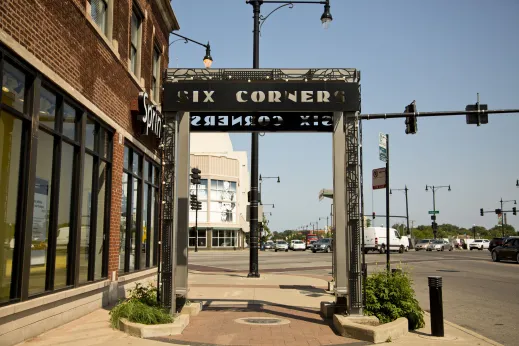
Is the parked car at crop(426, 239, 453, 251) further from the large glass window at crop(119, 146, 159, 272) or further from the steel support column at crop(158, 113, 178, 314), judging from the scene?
the steel support column at crop(158, 113, 178, 314)

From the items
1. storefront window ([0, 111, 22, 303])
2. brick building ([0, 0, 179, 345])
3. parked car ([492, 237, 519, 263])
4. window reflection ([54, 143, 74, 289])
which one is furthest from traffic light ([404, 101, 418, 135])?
parked car ([492, 237, 519, 263])

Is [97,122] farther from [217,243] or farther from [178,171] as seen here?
[217,243]

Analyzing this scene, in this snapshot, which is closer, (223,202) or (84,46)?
(84,46)

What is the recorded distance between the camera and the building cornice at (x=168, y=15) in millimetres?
16781

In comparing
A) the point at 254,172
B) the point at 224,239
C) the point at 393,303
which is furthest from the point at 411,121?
the point at 224,239

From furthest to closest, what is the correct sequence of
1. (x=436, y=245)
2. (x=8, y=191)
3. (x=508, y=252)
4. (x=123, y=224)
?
1. (x=436, y=245)
2. (x=508, y=252)
3. (x=123, y=224)
4. (x=8, y=191)

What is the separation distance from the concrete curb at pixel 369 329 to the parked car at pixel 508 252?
2539cm

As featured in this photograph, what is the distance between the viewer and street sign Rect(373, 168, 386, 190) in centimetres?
1241

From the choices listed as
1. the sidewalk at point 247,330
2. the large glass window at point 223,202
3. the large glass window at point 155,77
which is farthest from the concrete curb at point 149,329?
the large glass window at point 223,202

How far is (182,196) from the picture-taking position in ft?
32.8

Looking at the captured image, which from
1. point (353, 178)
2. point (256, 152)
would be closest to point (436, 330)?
point (353, 178)

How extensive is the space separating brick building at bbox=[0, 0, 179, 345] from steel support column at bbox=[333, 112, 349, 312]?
16.1 ft

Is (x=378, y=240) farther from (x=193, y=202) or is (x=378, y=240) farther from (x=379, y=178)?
(x=379, y=178)

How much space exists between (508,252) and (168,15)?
24631mm
